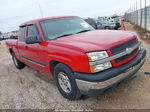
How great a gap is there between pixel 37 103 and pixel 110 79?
6.04 feet

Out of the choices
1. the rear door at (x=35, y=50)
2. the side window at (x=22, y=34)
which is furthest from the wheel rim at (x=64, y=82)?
the side window at (x=22, y=34)

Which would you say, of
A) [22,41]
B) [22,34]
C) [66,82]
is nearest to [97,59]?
[66,82]

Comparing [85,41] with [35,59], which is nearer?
[85,41]

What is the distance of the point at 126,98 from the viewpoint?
2.88 meters

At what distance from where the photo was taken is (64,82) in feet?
9.91

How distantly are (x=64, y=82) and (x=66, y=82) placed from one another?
0.24 ft

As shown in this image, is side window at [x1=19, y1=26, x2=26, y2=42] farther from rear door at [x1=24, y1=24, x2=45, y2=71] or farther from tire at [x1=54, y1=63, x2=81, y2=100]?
tire at [x1=54, y1=63, x2=81, y2=100]

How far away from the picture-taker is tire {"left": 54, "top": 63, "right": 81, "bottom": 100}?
2.68 meters

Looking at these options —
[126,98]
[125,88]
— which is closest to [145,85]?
[125,88]

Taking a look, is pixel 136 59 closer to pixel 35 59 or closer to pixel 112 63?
pixel 112 63

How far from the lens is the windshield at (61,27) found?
11.2 feet

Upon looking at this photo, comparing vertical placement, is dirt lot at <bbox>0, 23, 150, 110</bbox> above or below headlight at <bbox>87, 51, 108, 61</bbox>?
below

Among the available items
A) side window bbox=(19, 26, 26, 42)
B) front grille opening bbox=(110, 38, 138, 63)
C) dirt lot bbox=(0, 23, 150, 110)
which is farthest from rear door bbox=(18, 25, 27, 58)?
front grille opening bbox=(110, 38, 138, 63)

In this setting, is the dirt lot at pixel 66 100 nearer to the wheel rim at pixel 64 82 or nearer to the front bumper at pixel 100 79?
the wheel rim at pixel 64 82
